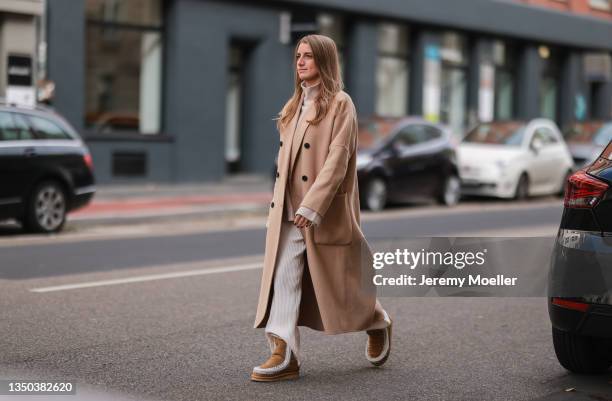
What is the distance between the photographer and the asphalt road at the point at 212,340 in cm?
558

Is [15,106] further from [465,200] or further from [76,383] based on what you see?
[465,200]

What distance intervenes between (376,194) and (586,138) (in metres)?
8.55

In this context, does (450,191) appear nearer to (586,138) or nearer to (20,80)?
(586,138)

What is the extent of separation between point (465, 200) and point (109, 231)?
9.07 m

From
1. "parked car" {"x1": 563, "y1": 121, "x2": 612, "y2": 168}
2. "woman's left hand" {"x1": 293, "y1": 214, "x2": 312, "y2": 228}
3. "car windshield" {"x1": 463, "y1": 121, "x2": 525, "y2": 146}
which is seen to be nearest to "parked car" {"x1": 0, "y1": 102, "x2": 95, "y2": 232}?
"woman's left hand" {"x1": 293, "y1": 214, "x2": 312, "y2": 228}

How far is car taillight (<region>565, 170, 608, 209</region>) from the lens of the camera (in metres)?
5.29

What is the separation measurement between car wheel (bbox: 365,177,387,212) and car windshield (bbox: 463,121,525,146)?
402cm

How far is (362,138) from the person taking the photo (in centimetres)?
1797

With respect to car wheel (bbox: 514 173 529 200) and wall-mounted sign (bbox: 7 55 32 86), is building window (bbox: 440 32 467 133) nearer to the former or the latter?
car wheel (bbox: 514 173 529 200)

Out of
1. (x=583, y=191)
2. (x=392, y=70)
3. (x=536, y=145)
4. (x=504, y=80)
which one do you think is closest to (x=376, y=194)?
(x=536, y=145)

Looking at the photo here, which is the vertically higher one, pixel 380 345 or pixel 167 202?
pixel 380 345

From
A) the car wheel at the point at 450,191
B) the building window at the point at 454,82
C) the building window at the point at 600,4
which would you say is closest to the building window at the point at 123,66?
the car wheel at the point at 450,191

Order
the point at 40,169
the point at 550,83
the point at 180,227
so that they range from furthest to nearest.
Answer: the point at 550,83, the point at 180,227, the point at 40,169

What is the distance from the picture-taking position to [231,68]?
2295 centimetres
